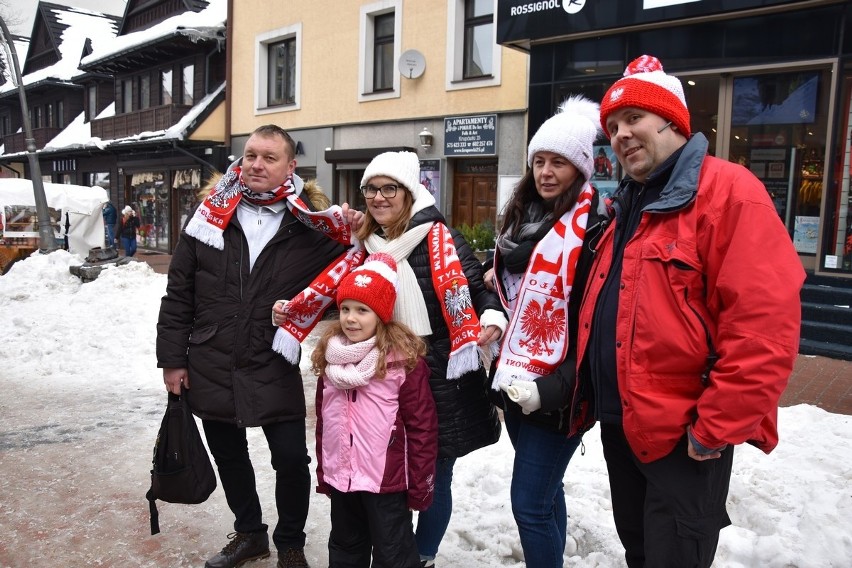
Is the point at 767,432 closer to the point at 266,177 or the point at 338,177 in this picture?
the point at 266,177

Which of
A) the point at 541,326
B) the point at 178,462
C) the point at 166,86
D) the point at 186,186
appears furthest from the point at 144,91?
the point at 541,326

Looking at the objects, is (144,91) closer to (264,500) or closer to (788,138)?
(788,138)

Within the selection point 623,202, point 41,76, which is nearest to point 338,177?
point 623,202

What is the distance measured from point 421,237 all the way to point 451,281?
0.22 m

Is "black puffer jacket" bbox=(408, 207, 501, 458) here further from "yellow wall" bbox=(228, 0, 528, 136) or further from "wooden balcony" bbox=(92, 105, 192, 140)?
"wooden balcony" bbox=(92, 105, 192, 140)

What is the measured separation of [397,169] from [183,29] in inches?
732

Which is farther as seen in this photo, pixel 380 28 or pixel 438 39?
pixel 380 28

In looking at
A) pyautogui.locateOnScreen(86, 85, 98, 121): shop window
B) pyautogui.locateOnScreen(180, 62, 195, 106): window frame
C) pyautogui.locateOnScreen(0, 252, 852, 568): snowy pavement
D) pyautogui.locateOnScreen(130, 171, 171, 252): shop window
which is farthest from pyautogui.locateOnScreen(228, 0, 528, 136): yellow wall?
pyautogui.locateOnScreen(86, 85, 98, 121): shop window

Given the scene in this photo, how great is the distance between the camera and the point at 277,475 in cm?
314

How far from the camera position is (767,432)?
194 centimetres

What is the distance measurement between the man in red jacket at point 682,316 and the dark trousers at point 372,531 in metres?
0.92

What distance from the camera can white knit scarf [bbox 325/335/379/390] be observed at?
2.57 meters

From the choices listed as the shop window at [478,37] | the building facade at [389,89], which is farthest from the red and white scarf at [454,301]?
the shop window at [478,37]

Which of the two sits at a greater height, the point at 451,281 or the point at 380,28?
the point at 380,28
